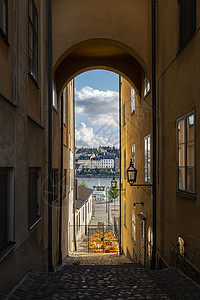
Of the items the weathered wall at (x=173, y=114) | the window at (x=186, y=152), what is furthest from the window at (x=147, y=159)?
the window at (x=186, y=152)

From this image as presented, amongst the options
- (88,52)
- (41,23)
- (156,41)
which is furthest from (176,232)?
(88,52)

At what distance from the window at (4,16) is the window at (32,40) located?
209 centimetres

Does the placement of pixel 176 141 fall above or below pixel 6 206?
above

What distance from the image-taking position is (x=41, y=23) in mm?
8523

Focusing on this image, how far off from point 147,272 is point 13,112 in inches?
172

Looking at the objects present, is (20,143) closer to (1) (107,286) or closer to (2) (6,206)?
(2) (6,206)

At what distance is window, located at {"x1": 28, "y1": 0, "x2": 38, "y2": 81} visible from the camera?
23.1 ft

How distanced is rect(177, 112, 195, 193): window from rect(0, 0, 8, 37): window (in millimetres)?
3620

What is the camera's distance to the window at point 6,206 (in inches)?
186

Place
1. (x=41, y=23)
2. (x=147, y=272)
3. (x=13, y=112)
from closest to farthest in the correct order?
(x=13, y=112), (x=147, y=272), (x=41, y=23)

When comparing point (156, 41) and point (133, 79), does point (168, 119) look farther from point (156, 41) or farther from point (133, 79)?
point (133, 79)

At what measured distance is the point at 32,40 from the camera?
7.41 m

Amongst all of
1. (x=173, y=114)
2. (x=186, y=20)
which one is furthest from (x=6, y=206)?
(x=186, y=20)

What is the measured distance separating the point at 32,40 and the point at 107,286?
228 inches
